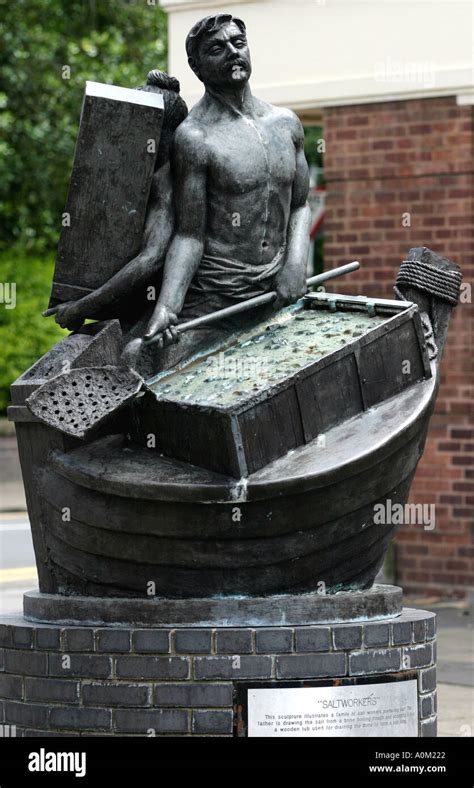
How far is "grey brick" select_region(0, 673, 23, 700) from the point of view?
7027mm

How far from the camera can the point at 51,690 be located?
687 cm

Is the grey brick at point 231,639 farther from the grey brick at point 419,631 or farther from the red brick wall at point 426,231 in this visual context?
the red brick wall at point 426,231

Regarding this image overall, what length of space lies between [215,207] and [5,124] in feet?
59.3

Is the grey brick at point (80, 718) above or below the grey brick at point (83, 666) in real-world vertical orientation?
below

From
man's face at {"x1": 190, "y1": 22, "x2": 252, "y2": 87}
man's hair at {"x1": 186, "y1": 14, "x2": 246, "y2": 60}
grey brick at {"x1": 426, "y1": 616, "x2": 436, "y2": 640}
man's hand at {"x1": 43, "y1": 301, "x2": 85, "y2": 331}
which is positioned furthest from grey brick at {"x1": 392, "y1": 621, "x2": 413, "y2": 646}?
man's hair at {"x1": 186, "y1": 14, "x2": 246, "y2": 60}

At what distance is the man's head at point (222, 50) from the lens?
23.7ft

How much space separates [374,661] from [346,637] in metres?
0.18

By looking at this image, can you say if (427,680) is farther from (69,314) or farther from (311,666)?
(69,314)

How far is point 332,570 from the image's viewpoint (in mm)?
6910

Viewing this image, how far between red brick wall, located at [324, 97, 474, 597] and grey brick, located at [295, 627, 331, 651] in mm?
6129

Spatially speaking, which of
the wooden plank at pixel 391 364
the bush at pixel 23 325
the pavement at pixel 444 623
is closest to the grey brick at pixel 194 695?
the wooden plank at pixel 391 364

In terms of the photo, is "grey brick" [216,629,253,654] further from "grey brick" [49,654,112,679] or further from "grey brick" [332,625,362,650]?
"grey brick" [49,654,112,679]

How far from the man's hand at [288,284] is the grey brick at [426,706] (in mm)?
1860
